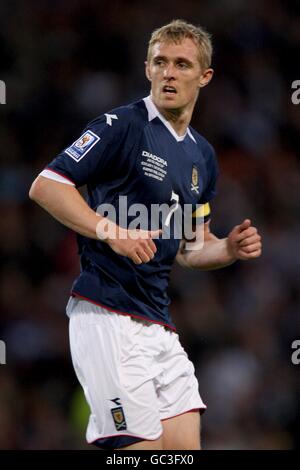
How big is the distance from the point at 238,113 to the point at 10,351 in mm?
2905

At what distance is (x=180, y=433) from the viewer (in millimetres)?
3941

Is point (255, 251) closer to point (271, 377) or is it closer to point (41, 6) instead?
point (271, 377)

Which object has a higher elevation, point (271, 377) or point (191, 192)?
point (191, 192)

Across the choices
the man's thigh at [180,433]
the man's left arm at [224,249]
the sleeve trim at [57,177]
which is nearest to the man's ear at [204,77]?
the man's left arm at [224,249]

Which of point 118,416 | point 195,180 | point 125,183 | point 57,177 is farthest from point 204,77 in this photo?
point 118,416

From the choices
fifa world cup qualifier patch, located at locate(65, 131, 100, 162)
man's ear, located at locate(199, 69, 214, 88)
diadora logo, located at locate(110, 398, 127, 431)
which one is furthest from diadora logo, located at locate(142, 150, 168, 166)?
diadora logo, located at locate(110, 398, 127, 431)

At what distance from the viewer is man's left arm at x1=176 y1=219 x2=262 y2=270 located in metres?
4.05

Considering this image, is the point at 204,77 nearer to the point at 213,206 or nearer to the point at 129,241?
the point at 129,241

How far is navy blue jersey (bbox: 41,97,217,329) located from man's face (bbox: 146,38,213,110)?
87 mm

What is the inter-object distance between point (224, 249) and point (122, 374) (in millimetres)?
910

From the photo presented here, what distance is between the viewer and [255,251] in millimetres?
4059

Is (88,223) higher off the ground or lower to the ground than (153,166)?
lower

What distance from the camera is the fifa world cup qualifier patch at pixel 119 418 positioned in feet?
12.2
